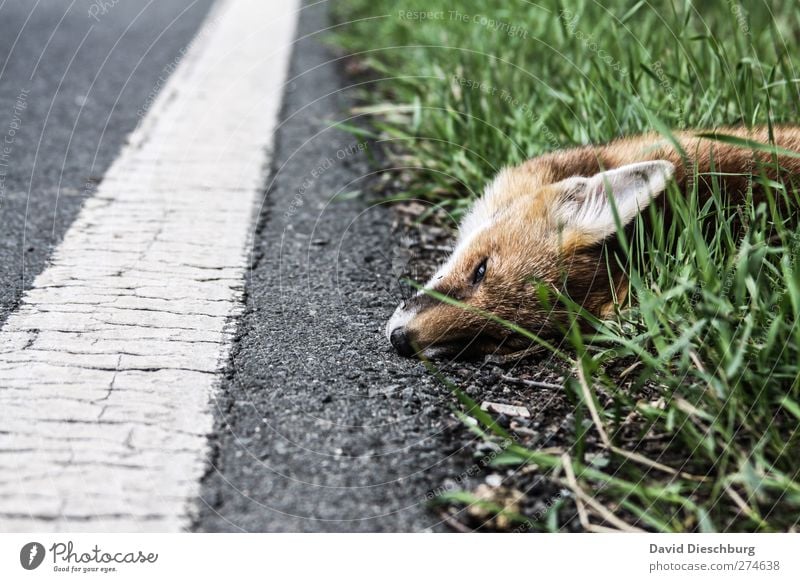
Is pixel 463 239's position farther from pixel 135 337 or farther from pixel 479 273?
pixel 135 337

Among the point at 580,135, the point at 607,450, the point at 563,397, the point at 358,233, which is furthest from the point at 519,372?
the point at 580,135

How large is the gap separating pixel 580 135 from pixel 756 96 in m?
0.77

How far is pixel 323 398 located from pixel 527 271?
83cm

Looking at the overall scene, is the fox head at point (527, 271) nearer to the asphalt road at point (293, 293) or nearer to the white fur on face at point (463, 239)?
the white fur on face at point (463, 239)

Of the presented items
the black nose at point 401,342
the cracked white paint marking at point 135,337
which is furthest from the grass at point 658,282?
the cracked white paint marking at point 135,337

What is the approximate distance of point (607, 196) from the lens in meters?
2.76

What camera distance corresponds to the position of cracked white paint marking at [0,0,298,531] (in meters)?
1.80

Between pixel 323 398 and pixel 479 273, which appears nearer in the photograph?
pixel 323 398

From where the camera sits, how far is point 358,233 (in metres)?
3.33

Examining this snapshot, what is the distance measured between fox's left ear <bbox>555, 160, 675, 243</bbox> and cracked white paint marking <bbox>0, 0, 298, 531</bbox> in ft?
3.70

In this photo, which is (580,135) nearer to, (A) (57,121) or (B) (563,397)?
(B) (563,397)

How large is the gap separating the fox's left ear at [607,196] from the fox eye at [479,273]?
0.95 feet
